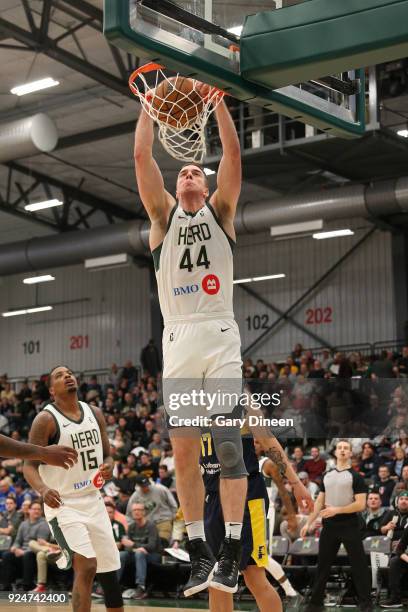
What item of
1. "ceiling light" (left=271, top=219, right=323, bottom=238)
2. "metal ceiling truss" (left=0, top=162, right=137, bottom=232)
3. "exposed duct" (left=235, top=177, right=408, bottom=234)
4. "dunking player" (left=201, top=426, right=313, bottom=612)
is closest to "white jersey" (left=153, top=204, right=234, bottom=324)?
"dunking player" (left=201, top=426, right=313, bottom=612)

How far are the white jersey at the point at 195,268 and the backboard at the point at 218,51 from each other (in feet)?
2.94

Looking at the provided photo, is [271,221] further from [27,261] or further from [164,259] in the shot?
[164,259]

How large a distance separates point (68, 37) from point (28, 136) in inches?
90.9

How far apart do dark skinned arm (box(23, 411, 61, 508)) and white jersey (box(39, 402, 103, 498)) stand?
0.28 feet

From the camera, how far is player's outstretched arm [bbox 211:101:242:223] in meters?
6.29

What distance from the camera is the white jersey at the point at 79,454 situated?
879 centimetres

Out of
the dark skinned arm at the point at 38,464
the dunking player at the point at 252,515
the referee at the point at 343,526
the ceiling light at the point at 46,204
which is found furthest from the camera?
the ceiling light at the point at 46,204

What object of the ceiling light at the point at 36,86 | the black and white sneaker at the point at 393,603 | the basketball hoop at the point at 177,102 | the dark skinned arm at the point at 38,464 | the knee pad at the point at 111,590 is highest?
the ceiling light at the point at 36,86

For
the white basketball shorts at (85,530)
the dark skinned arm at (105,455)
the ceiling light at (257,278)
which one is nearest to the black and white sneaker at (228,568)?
the white basketball shorts at (85,530)

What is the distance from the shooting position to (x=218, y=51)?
18.7ft

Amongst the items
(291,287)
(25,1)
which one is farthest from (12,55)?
(291,287)

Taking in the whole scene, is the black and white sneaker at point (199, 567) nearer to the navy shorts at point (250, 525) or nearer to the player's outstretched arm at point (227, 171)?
the navy shorts at point (250, 525)

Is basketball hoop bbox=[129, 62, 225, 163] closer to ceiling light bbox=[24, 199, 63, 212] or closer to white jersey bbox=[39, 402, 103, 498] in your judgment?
white jersey bbox=[39, 402, 103, 498]

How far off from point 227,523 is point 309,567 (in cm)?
870
